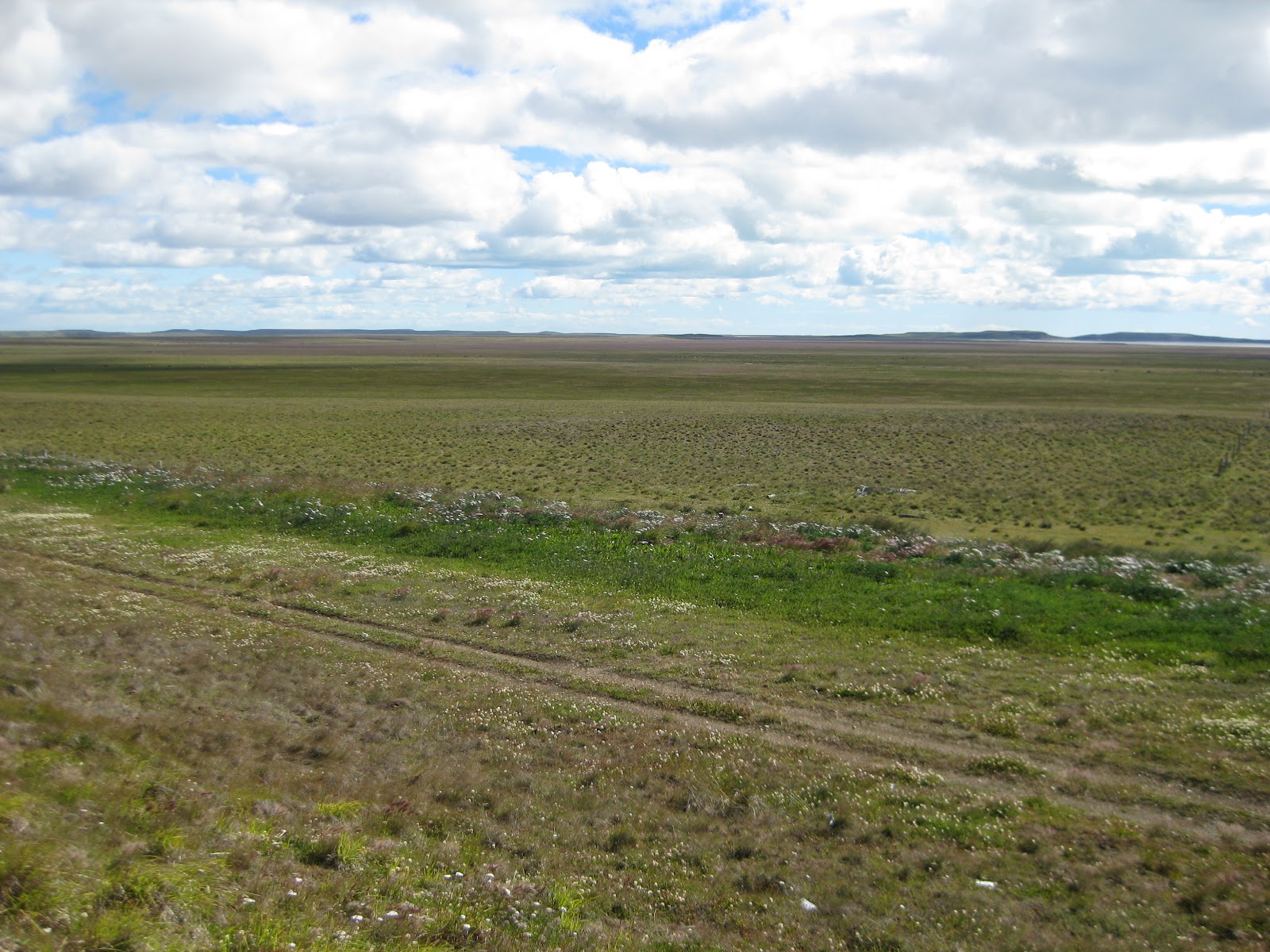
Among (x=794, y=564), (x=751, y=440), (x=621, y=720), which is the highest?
(x=751, y=440)

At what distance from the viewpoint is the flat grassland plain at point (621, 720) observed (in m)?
8.39

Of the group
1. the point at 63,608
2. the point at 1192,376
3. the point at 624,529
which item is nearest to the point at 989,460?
the point at 624,529

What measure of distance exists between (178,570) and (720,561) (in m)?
14.4

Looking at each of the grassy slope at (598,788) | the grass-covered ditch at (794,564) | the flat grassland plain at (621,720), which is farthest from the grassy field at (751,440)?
the grassy slope at (598,788)

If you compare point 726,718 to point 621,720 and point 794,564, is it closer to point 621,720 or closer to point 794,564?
point 621,720

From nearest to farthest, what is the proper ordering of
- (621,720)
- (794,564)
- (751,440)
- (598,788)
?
(598,788) → (621,720) → (794,564) → (751,440)

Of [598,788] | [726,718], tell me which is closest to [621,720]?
[726,718]

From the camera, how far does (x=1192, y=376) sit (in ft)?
446

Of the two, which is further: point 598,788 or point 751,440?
point 751,440

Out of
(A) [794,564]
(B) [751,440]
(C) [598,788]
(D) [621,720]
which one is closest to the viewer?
(C) [598,788]

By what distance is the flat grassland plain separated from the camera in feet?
27.5

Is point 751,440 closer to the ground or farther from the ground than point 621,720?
farther from the ground

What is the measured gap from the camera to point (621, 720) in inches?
554

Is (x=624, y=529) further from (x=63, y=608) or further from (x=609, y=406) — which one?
(x=609, y=406)
